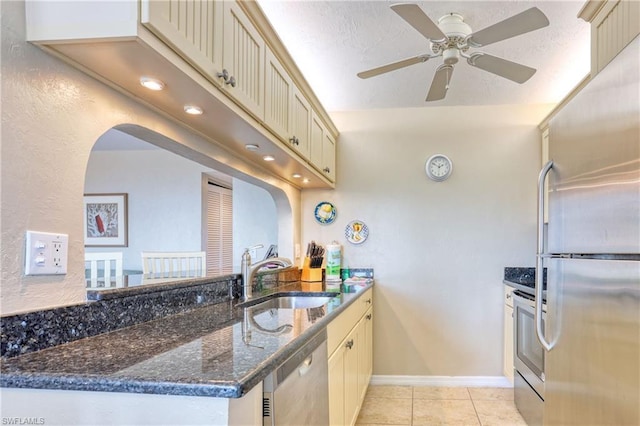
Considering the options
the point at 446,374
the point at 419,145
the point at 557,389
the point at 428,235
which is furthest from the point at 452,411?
the point at 419,145

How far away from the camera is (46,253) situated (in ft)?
3.62

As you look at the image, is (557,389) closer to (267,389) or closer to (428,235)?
(267,389)

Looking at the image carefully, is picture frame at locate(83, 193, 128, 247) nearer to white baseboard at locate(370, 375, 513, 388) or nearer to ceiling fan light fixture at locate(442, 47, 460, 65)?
white baseboard at locate(370, 375, 513, 388)

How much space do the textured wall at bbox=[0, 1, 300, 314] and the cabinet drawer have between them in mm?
1087

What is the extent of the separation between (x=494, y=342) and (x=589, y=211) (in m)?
2.61

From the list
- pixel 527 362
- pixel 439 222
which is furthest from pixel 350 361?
pixel 439 222

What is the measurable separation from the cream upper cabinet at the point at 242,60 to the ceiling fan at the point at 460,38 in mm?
611

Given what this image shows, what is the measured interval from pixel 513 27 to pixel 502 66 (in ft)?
1.20

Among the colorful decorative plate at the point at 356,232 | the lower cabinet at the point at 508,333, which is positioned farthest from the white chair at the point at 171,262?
the lower cabinet at the point at 508,333

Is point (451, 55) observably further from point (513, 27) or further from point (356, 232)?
point (356, 232)

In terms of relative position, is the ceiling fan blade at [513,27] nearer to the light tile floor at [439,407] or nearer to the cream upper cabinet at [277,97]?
the cream upper cabinet at [277,97]

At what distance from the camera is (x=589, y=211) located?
128 centimetres

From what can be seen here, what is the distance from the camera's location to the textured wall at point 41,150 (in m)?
1.02

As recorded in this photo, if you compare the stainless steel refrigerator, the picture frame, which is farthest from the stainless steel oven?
the picture frame
